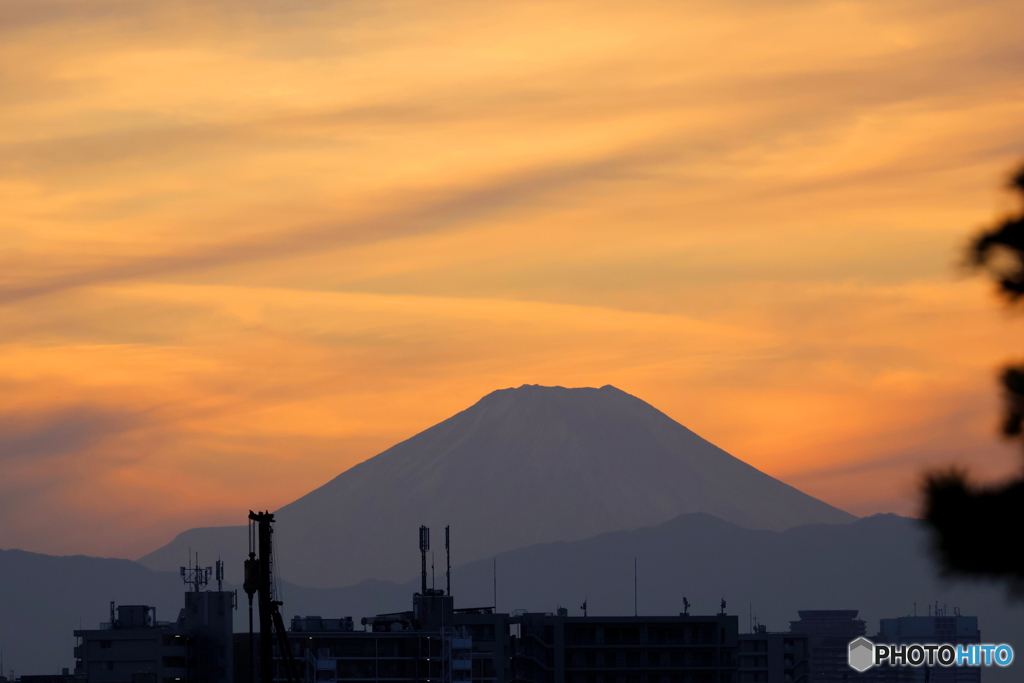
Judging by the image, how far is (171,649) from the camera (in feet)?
331

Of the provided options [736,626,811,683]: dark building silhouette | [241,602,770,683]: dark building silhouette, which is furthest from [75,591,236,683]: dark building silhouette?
[736,626,811,683]: dark building silhouette

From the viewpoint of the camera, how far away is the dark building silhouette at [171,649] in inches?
3959

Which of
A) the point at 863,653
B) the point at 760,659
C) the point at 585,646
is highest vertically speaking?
the point at 863,653

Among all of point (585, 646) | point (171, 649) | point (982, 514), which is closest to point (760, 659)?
point (585, 646)

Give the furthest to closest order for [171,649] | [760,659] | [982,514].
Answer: [760,659] → [171,649] → [982,514]

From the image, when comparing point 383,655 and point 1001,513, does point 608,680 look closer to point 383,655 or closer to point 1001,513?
point 383,655

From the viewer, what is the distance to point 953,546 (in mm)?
7539

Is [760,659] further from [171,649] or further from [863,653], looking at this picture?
[171,649]

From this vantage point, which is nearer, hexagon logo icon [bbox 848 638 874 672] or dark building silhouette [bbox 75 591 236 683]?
hexagon logo icon [bbox 848 638 874 672]

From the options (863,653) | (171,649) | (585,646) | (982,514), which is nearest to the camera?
(982,514)

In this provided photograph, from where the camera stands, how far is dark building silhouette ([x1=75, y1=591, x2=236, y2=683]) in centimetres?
10056

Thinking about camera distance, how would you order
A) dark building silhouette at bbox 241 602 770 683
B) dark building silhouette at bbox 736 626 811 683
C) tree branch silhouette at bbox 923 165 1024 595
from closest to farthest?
tree branch silhouette at bbox 923 165 1024 595, dark building silhouette at bbox 241 602 770 683, dark building silhouette at bbox 736 626 811 683

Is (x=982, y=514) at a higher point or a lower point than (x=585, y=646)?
higher

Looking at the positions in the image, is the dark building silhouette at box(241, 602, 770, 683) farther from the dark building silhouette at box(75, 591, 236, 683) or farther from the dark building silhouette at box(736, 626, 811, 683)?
the dark building silhouette at box(75, 591, 236, 683)
